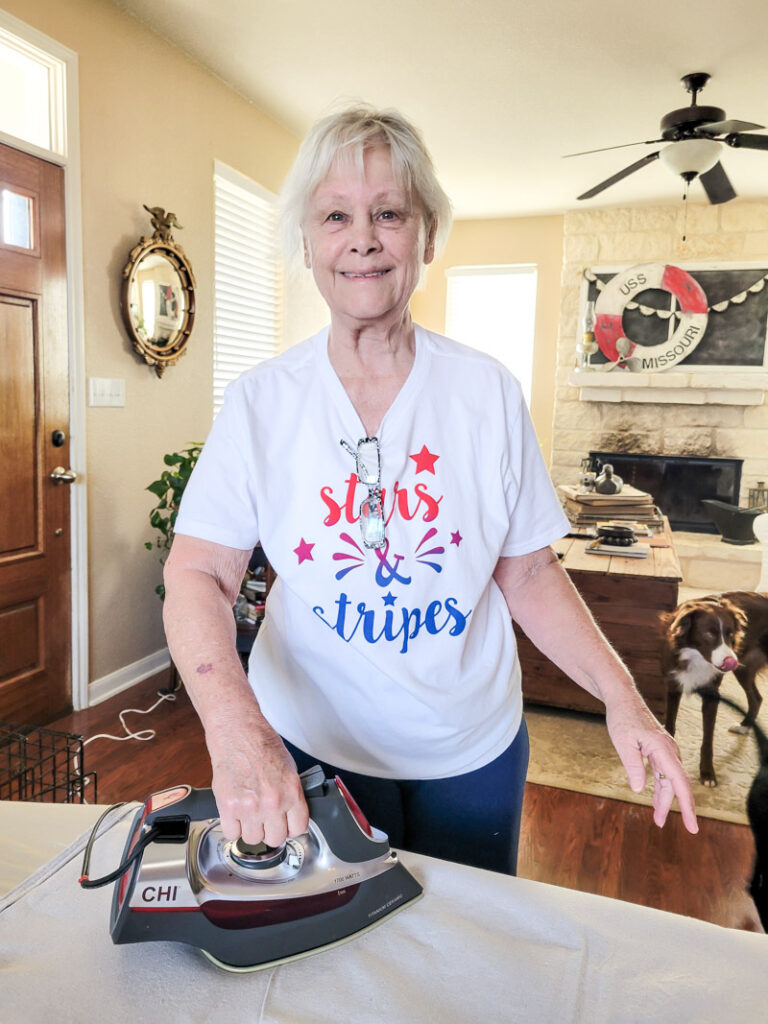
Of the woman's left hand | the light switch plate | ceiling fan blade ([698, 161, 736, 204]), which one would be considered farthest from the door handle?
ceiling fan blade ([698, 161, 736, 204])

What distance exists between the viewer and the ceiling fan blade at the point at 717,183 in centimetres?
377

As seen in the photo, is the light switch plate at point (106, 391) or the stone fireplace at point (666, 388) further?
the stone fireplace at point (666, 388)

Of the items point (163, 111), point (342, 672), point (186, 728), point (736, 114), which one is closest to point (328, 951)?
point (342, 672)

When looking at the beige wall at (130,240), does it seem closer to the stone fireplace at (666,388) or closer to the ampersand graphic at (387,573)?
the ampersand graphic at (387,573)

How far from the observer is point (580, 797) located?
2.46m

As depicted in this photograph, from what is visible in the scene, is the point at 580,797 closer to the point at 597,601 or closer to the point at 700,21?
the point at 597,601

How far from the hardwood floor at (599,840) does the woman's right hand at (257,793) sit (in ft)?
4.99

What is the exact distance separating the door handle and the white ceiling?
1781mm

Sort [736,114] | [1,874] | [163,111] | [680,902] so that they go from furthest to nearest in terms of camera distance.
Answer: [736,114], [163,111], [680,902], [1,874]

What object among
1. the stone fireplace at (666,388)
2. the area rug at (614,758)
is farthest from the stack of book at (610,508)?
the stone fireplace at (666,388)

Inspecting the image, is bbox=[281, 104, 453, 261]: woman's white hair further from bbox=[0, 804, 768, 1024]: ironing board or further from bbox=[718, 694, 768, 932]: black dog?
bbox=[718, 694, 768, 932]: black dog

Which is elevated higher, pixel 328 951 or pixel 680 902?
pixel 328 951

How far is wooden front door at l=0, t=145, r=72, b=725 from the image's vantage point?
2.52 metres

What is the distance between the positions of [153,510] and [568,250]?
4.16m
